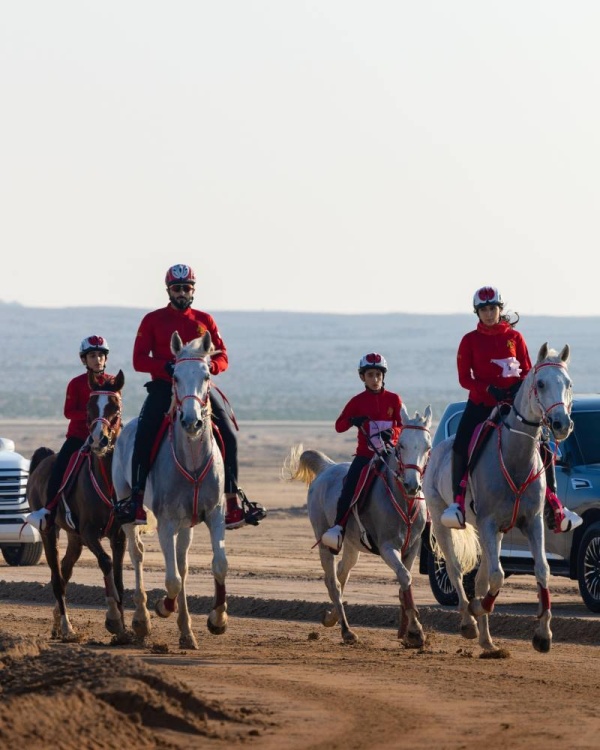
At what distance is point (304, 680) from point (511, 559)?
302 inches

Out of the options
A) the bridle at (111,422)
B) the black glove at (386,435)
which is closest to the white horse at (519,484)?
the black glove at (386,435)

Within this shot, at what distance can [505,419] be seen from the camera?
52.9 ft

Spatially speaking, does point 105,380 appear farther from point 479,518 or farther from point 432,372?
point 432,372

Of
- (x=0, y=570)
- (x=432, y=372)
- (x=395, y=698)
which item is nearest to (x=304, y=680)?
(x=395, y=698)

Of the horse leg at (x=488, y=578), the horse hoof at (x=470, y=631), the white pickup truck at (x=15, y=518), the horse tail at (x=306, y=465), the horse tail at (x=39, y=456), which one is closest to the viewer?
the horse leg at (x=488, y=578)

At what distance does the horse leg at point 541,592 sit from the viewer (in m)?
15.3

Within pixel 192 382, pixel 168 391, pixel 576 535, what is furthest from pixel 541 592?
pixel 576 535

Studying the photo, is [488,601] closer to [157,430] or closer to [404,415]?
[404,415]

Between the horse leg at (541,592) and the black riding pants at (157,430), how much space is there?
275 cm

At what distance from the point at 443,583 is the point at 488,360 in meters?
5.31

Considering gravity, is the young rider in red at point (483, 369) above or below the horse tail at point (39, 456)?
above

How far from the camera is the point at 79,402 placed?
17969 mm

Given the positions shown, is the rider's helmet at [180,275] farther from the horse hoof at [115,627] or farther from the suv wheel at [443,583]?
the suv wheel at [443,583]

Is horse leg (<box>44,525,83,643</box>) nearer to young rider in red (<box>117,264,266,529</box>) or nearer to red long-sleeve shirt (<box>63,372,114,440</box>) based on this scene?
red long-sleeve shirt (<box>63,372,114,440</box>)
